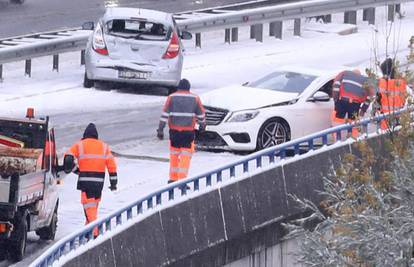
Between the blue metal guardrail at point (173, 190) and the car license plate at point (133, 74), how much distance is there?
6917 mm

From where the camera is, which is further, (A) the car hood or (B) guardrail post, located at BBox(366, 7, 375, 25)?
(B) guardrail post, located at BBox(366, 7, 375, 25)

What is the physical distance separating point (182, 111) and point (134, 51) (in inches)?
311

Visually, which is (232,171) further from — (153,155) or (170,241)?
(153,155)

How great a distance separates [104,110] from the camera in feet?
85.5

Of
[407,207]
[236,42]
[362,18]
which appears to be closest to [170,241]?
[407,207]

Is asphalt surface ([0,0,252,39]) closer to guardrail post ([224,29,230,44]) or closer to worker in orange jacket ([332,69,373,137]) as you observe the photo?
guardrail post ([224,29,230,44])

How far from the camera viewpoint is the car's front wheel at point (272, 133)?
2209cm

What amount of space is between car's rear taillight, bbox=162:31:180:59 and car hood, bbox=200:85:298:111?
14.5ft

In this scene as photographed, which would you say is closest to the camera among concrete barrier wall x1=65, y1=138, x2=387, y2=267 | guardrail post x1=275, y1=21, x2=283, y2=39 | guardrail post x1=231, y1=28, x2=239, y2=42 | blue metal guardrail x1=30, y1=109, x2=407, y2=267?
blue metal guardrail x1=30, y1=109, x2=407, y2=267

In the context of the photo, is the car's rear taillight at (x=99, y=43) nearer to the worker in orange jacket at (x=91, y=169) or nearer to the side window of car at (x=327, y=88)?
the side window of car at (x=327, y=88)

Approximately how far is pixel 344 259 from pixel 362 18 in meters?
27.9

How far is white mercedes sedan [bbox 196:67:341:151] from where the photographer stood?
72.3 ft

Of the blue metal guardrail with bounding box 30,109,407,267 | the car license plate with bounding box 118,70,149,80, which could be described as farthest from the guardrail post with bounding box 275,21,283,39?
the blue metal guardrail with bounding box 30,109,407,267

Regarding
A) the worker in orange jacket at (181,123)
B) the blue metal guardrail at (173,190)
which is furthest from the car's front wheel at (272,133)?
the worker in orange jacket at (181,123)
